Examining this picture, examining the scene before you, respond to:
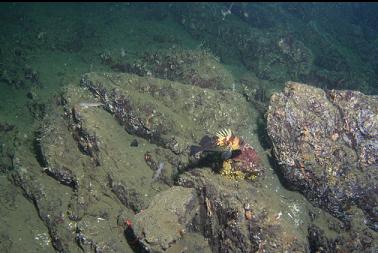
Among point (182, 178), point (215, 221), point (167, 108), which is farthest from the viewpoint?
point (167, 108)

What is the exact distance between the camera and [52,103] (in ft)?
32.7

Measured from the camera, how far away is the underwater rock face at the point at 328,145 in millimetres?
7422

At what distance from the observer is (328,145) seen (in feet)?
25.0

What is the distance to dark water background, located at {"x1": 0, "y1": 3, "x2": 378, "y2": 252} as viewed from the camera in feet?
32.9

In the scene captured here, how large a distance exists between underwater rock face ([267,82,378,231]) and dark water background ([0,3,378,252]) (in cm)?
408

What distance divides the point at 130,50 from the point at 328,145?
1030 cm

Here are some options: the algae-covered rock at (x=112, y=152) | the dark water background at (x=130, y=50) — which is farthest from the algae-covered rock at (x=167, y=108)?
the dark water background at (x=130, y=50)

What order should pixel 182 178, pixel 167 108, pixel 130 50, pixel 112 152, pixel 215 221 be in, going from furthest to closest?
pixel 130 50, pixel 167 108, pixel 112 152, pixel 182 178, pixel 215 221

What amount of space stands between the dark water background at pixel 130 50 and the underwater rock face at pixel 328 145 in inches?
161

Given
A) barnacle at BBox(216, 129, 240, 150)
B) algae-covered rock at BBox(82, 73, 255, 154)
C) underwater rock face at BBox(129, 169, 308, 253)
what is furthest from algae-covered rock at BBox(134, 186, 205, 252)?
algae-covered rock at BBox(82, 73, 255, 154)

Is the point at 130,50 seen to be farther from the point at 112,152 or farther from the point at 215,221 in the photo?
the point at 215,221

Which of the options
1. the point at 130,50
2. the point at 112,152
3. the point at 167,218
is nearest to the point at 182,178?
the point at 167,218

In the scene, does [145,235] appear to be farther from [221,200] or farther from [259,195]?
[259,195]

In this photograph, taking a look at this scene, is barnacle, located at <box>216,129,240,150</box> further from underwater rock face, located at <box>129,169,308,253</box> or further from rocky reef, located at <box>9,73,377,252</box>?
underwater rock face, located at <box>129,169,308,253</box>
